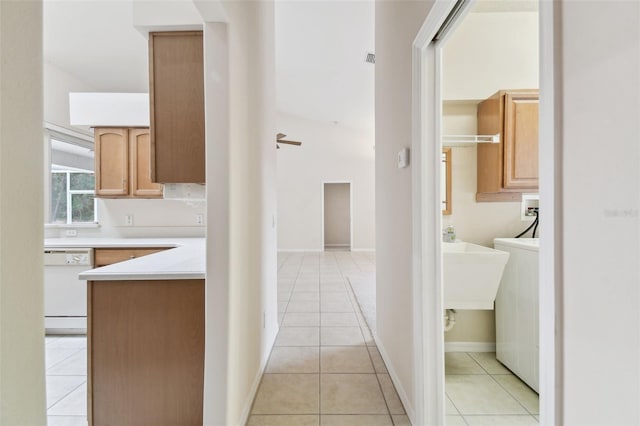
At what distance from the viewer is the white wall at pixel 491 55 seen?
2117mm

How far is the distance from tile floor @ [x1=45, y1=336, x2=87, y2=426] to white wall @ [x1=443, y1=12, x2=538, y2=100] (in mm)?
3360

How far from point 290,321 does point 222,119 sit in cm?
228

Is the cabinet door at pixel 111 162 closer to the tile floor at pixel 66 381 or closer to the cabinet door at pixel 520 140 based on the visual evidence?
the tile floor at pixel 66 381

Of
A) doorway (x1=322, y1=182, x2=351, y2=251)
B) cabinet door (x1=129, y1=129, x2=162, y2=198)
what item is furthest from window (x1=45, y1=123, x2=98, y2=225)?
doorway (x1=322, y1=182, x2=351, y2=251)

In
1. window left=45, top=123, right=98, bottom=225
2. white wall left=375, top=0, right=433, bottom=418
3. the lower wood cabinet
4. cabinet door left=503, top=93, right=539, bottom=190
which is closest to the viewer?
the lower wood cabinet

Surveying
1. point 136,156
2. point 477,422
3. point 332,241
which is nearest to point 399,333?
point 477,422

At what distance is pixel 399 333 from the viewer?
1.83 metres

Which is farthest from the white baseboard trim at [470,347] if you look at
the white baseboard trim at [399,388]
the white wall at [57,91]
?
the white wall at [57,91]

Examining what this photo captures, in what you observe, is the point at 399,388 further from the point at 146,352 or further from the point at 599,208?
the point at 599,208

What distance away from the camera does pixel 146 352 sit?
1.51m

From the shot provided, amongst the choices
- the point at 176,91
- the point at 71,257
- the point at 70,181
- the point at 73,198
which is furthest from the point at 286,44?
the point at 71,257

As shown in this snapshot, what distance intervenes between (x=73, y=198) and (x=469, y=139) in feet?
14.2

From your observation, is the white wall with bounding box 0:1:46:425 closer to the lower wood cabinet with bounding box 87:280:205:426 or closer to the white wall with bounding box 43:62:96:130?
the lower wood cabinet with bounding box 87:280:205:426

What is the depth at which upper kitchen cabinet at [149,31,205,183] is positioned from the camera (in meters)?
1.65
